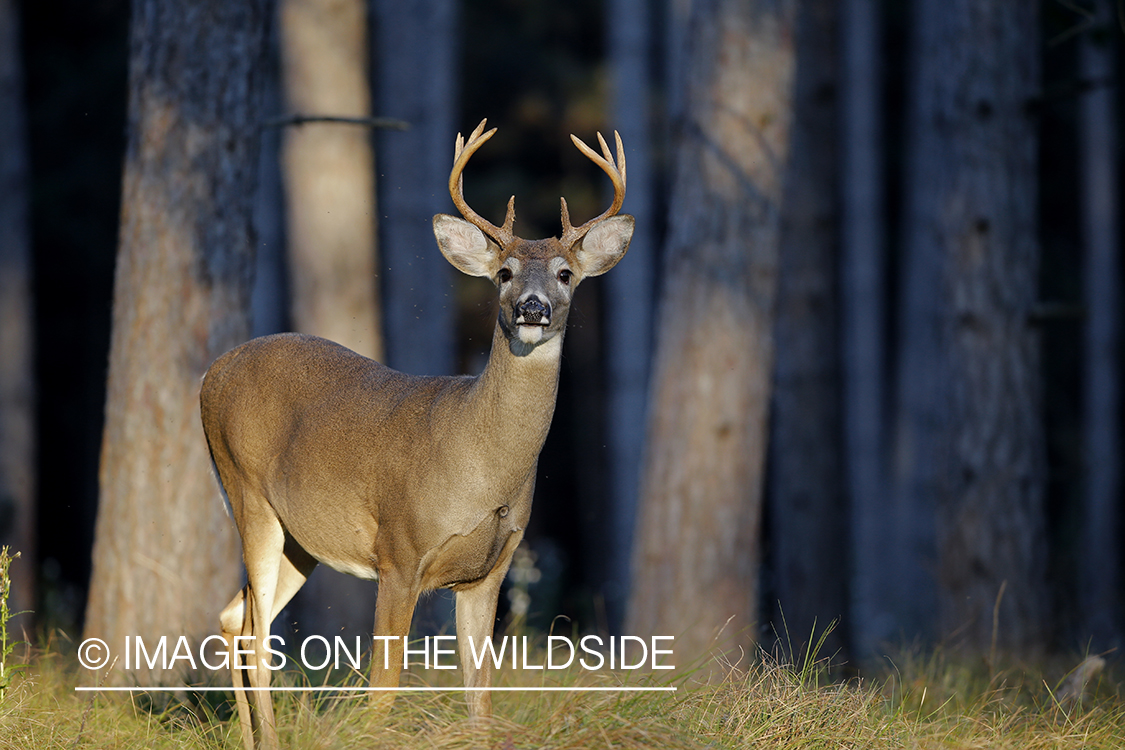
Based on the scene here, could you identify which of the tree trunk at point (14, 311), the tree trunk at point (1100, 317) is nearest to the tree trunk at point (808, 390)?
the tree trunk at point (14, 311)

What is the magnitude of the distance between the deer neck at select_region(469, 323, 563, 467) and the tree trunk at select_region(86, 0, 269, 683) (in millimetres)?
2053

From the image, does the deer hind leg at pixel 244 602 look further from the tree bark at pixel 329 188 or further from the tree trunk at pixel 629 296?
the tree trunk at pixel 629 296

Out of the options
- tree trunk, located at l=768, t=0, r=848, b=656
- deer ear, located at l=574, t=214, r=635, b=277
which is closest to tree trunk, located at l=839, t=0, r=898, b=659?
tree trunk, located at l=768, t=0, r=848, b=656

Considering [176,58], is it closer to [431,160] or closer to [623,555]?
[431,160]

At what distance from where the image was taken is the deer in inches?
167

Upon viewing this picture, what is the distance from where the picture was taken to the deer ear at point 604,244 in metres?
4.59

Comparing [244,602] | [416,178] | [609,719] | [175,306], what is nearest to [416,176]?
[416,178]

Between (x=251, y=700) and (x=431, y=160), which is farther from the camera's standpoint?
(x=431, y=160)

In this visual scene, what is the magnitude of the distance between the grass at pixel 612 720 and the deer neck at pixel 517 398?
35.3 inches

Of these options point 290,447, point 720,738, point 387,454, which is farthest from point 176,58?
point 720,738

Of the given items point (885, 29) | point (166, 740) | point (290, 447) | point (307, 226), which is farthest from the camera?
point (885, 29)

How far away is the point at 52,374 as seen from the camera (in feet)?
60.5

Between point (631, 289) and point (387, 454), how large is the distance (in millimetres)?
11151

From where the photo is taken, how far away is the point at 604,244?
465 cm
